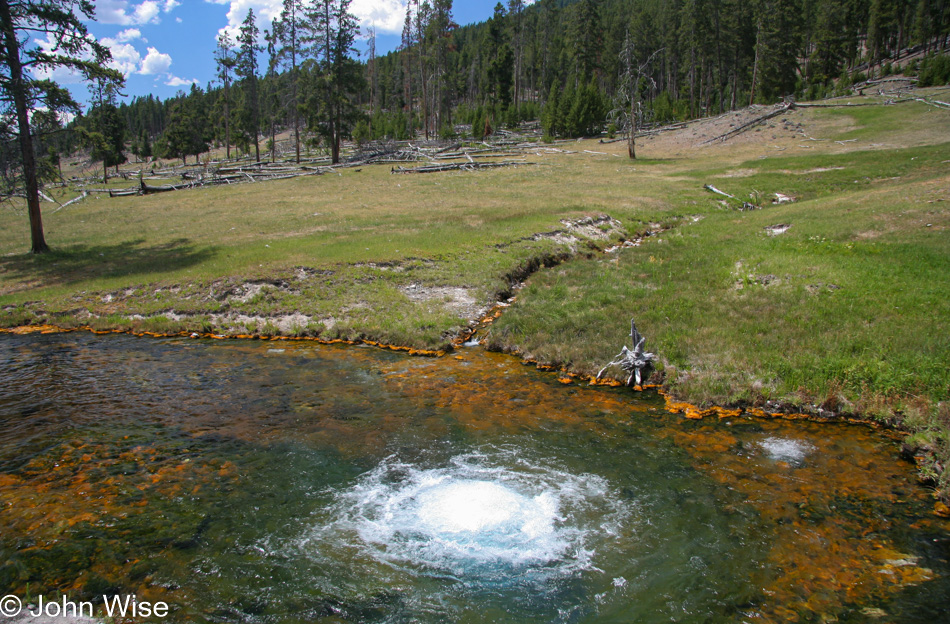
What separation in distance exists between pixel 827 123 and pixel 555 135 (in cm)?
3649

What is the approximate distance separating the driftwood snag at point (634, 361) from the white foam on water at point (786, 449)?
3.03m

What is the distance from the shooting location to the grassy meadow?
10320 mm

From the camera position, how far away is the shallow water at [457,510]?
17.7 ft

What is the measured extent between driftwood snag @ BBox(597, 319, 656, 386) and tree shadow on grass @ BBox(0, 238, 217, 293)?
18.0 meters

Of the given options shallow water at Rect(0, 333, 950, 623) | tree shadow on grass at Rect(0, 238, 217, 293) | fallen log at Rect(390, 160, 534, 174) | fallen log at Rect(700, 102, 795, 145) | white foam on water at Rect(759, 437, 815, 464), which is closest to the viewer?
shallow water at Rect(0, 333, 950, 623)

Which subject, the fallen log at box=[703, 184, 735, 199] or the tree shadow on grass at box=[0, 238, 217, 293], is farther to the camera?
the fallen log at box=[703, 184, 735, 199]

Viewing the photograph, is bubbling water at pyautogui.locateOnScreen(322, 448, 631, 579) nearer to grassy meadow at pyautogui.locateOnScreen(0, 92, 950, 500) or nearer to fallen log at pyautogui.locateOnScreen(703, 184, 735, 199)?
grassy meadow at pyautogui.locateOnScreen(0, 92, 950, 500)

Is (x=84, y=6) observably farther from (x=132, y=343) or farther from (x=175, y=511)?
(x=175, y=511)

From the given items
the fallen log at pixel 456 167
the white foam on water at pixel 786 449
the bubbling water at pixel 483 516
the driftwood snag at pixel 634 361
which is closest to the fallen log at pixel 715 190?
the fallen log at pixel 456 167

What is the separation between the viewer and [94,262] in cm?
2195

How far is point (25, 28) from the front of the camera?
68.3 ft

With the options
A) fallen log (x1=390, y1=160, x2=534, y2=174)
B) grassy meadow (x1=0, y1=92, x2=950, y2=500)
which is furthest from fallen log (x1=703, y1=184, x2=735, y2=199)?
fallen log (x1=390, y1=160, x2=534, y2=174)

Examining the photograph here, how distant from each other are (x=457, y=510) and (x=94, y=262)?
23.2m

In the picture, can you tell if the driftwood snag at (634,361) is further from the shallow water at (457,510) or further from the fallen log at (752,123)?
the fallen log at (752,123)
